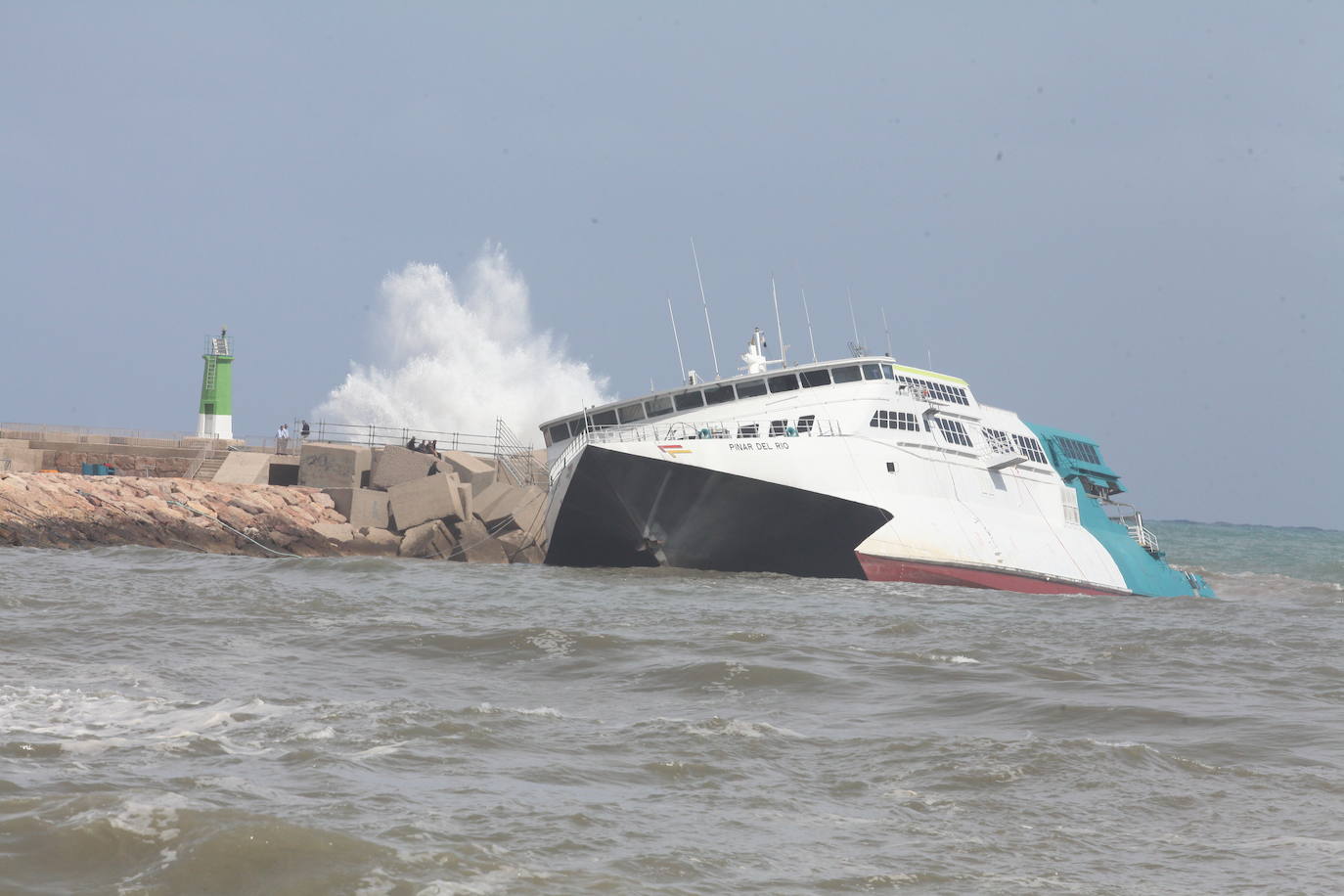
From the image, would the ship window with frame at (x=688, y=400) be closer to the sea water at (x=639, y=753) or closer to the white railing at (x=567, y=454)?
the white railing at (x=567, y=454)

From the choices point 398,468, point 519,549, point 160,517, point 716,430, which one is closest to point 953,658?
point 716,430

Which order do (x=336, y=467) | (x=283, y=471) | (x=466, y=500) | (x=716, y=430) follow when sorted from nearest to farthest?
(x=716, y=430)
(x=466, y=500)
(x=336, y=467)
(x=283, y=471)

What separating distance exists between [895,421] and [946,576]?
342 centimetres

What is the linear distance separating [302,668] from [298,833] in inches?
214

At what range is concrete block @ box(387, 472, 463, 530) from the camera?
31.3 m

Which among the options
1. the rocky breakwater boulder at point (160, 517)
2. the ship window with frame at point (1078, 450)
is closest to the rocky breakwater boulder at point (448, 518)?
the rocky breakwater boulder at point (160, 517)

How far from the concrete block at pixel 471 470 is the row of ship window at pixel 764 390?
18.4 feet

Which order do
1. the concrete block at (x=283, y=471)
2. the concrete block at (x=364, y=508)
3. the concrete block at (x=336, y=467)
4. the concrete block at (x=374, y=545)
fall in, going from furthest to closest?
the concrete block at (x=283, y=471) → the concrete block at (x=336, y=467) → the concrete block at (x=364, y=508) → the concrete block at (x=374, y=545)

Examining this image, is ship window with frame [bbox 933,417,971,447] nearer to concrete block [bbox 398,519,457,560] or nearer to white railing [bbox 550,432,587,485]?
white railing [bbox 550,432,587,485]

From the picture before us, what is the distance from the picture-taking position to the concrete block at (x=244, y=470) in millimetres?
33969

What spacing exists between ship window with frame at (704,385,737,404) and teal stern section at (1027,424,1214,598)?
34.0ft

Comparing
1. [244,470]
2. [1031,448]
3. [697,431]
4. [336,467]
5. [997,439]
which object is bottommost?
[1031,448]

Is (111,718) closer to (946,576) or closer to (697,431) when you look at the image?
(697,431)

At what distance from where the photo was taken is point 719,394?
27.3m
